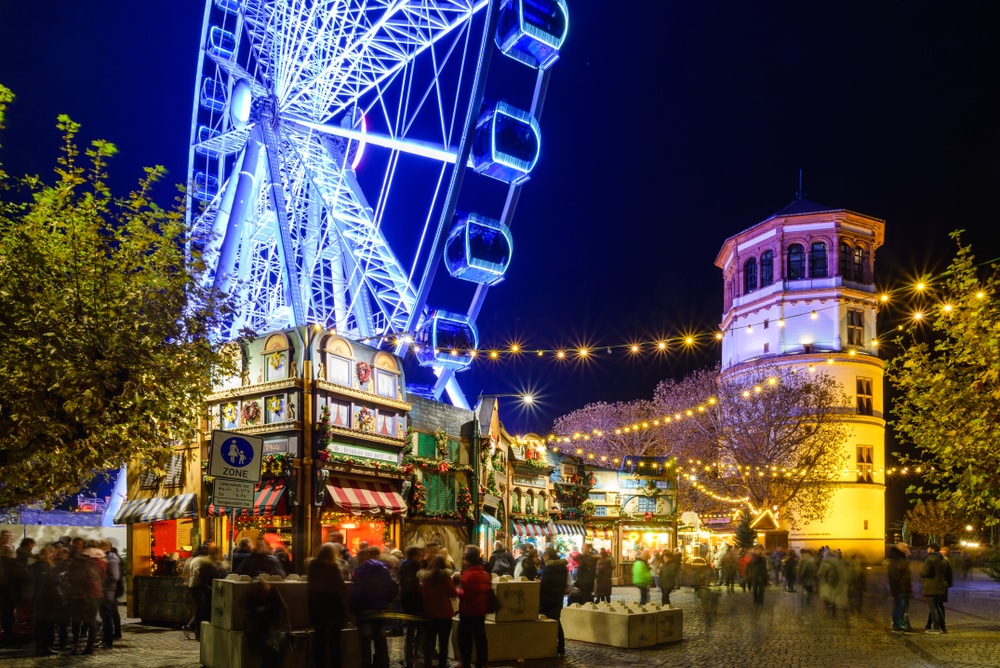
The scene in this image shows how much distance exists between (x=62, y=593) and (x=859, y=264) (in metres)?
62.5

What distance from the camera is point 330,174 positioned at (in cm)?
3128

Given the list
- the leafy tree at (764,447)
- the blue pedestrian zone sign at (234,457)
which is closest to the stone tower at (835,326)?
the leafy tree at (764,447)

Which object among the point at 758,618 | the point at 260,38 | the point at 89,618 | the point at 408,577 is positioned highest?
the point at 260,38

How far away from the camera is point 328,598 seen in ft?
34.8

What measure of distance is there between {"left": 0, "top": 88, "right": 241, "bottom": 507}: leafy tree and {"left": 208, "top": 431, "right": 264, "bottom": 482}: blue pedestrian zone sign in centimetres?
333

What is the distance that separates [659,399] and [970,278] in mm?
48103

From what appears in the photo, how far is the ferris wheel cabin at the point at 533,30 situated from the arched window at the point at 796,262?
41204 mm

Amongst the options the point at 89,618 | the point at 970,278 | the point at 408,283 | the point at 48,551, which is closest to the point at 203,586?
the point at 89,618

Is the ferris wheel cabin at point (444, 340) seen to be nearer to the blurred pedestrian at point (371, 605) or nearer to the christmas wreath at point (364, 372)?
the christmas wreath at point (364, 372)

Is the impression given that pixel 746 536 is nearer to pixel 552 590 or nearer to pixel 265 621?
pixel 552 590

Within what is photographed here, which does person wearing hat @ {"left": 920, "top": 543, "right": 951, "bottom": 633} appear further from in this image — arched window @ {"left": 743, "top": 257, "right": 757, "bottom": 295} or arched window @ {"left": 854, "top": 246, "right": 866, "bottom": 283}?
arched window @ {"left": 743, "top": 257, "right": 757, "bottom": 295}

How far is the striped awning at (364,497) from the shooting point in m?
22.1

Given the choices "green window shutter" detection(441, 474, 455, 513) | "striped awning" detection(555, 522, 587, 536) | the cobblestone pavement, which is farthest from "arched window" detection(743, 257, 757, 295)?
the cobblestone pavement

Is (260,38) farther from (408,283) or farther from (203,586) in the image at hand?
(203,586)
